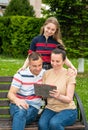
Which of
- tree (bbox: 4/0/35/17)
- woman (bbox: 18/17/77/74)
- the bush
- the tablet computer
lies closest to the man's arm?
the tablet computer

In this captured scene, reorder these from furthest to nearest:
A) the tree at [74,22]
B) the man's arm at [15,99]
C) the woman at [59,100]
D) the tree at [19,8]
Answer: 1. the tree at [19,8]
2. the tree at [74,22]
3. the man's arm at [15,99]
4. the woman at [59,100]

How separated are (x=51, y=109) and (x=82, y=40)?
8.06 meters

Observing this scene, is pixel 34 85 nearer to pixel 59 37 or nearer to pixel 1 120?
pixel 1 120

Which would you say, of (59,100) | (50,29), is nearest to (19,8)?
(50,29)

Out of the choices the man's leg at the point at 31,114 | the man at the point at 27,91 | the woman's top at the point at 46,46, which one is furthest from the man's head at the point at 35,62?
the woman's top at the point at 46,46

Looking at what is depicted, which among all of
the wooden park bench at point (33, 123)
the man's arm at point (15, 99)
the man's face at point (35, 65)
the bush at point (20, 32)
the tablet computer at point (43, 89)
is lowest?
the bush at point (20, 32)

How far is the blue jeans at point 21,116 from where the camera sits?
5.05 meters

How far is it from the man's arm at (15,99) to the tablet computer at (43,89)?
23 cm

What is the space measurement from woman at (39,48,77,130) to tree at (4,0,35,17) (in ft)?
54.5

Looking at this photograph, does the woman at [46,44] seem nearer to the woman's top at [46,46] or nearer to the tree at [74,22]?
the woman's top at [46,46]

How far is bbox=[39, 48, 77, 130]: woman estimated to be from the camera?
16.9 feet

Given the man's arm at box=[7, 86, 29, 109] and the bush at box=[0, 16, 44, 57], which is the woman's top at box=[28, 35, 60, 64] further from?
the bush at box=[0, 16, 44, 57]

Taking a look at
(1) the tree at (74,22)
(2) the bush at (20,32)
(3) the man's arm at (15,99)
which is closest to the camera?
(3) the man's arm at (15,99)

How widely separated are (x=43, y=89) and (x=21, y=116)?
39 cm
